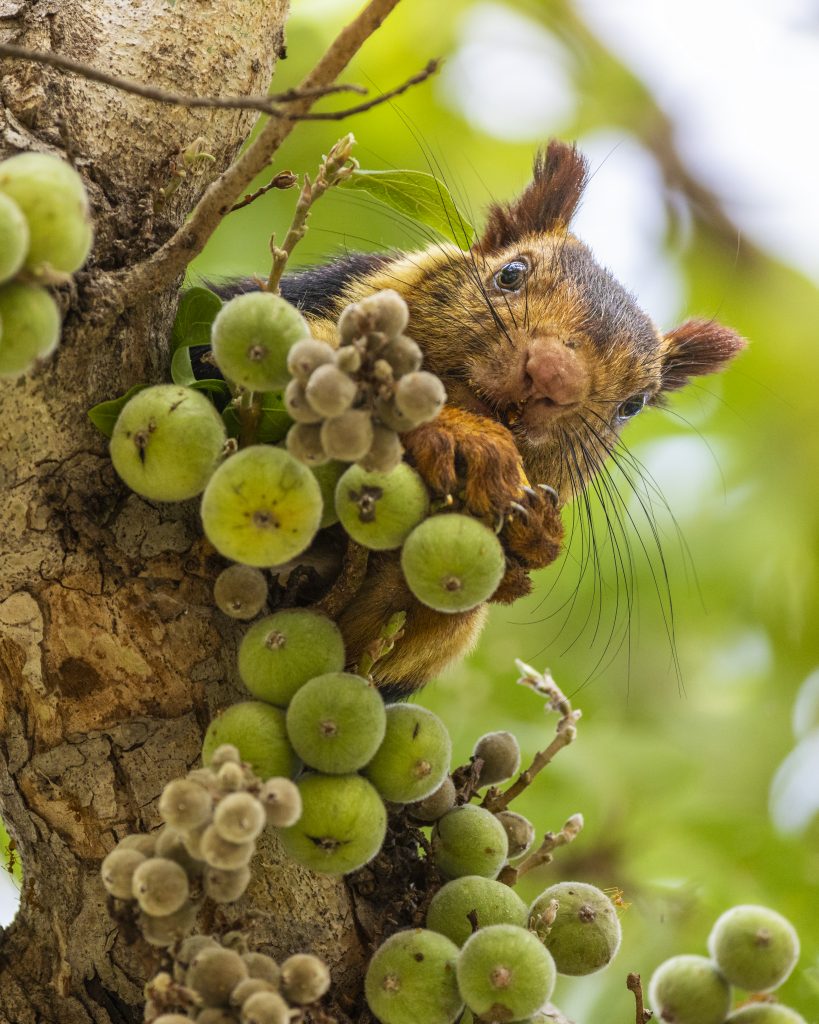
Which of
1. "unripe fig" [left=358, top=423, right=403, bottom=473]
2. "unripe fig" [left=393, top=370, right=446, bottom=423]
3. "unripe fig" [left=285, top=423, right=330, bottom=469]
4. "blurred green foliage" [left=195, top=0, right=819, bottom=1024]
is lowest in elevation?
"blurred green foliage" [left=195, top=0, right=819, bottom=1024]

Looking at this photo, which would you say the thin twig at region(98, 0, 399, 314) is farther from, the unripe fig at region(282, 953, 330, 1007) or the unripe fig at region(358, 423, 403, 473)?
the unripe fig at region(282, 953, 330, 1007)

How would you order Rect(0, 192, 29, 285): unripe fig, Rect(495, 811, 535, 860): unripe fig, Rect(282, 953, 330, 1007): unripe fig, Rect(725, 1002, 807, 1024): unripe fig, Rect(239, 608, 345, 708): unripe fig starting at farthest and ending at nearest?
Rect(495, 811, 535, 860): unripe fig
Rect(239, 608, 345, 708): unripe fig
Rect(725, 1002, 807, 1024): unripe fig
Rect(282, 953, 330, 1007): unripe fig
Rect(0, 192, 29, 285): unripe fig

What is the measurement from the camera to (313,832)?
1.56m

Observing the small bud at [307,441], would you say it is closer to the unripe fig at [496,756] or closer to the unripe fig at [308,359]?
the unripe fig at [308,359]

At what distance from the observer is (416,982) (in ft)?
5.49

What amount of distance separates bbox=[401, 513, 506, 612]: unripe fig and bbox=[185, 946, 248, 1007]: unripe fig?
20.2 inches

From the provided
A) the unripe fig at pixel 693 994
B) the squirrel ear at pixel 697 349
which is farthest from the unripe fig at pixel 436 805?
the squirrel ear at pixel 697 349

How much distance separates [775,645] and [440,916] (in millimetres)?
2467

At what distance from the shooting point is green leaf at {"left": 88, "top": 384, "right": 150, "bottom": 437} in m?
1.78

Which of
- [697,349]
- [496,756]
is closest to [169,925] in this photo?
[496,756]

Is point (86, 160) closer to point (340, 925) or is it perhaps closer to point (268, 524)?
point (268, 524)

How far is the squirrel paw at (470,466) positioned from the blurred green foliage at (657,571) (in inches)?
62.4

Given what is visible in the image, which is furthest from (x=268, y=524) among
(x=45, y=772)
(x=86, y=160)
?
(x=86, y=160)

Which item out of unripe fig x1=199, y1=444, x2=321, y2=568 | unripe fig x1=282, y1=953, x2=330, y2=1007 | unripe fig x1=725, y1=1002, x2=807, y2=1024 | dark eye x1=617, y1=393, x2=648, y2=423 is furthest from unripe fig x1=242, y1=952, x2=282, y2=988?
dark eye x1=617, y1=393, x2=648, y2=423
